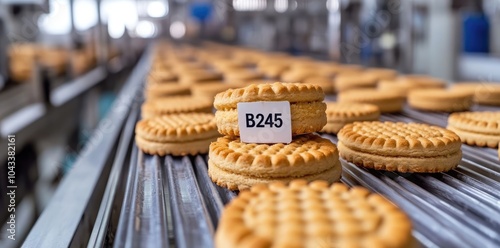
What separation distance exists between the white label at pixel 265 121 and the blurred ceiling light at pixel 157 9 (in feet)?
43.5

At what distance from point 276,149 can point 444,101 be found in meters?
1.55

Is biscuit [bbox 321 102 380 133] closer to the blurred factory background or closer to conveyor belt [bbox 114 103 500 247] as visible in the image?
conveyor belt [bbox 114 103 500 247]

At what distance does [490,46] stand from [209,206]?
726 centimetres

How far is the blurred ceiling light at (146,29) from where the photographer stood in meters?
14.5

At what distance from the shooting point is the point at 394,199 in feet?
4.21

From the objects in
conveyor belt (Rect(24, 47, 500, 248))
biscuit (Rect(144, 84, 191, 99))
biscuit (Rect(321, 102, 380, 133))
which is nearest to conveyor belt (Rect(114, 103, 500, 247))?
conveyor belt (Rect(24, 47, 500, 248))

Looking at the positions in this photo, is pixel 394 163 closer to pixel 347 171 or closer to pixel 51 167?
pixel 347 171

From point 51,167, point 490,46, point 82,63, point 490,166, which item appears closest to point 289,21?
point 490,46

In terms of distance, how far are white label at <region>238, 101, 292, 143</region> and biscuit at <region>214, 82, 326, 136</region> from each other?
0.06ft

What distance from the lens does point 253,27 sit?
11.8 m

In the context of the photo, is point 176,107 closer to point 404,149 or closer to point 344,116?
point 344,116

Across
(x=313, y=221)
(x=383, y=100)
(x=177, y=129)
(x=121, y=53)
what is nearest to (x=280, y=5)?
(x=121, y=53)

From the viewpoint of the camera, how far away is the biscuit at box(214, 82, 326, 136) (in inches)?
54.7

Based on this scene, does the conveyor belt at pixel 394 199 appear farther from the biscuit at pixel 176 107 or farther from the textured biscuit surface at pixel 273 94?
the biscuit at pixel 176 107
